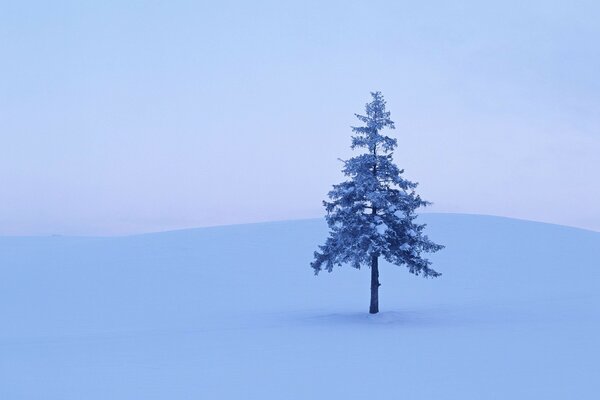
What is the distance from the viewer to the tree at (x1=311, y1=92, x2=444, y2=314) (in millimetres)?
26109

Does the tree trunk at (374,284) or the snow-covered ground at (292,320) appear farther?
the tree trunk at (374,284)

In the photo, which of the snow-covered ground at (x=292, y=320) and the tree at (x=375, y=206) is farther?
the tree at (x=375, y=206)

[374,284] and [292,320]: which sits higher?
[374,284]

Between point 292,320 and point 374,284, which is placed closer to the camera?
point 292,320

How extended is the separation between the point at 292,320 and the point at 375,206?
6144 mm

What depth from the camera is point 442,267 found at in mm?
46531

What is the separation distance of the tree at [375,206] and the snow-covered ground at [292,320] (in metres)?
2.79

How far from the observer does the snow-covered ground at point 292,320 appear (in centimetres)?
1491

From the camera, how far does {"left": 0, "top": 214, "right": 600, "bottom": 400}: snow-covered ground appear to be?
48.9 feet

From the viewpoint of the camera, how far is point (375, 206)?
88.1 ft

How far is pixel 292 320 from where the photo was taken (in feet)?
88.5

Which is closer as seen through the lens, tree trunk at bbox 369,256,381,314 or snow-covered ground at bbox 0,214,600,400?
snow-covered ground at bbox 0,214,600,400

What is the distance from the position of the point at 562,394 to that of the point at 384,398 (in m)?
3.77

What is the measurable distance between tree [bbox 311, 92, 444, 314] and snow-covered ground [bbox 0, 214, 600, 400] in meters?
2.79
